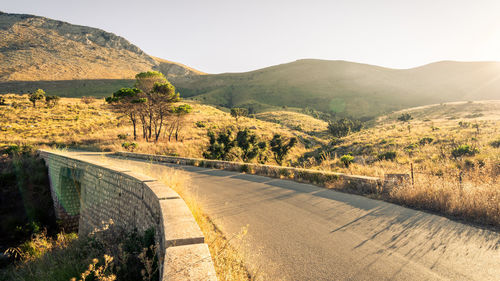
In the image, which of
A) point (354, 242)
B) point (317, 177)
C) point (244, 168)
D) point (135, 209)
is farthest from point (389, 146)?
point (135, 209)

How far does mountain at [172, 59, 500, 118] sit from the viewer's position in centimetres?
11062

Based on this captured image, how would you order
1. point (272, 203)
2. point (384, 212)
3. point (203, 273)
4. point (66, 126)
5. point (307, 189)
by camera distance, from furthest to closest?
point (66, 126), point (307, 189), point (272, 203), point (384, 212), point (203, 273)

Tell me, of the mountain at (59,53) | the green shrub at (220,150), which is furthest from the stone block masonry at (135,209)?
the mountain at (59,53)

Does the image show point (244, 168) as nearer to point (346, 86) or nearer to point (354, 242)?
point (354, 242)

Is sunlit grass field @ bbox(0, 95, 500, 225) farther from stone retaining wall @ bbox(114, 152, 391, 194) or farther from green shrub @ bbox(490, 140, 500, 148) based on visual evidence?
stone retaining wall @ bbox(114, 152, 391, 194)

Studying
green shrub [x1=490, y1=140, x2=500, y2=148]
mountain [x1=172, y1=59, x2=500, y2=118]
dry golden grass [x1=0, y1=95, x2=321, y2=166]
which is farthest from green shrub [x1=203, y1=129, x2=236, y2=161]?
mountain [x1=172, y1=59, x2=500, y2=118]

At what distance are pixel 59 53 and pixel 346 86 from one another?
142195 millimetres

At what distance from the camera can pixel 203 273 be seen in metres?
2.29

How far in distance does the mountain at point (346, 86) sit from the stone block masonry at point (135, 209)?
85.1 m

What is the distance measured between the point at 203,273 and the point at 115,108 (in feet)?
118

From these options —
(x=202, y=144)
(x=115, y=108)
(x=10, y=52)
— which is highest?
(x=10, y=52)

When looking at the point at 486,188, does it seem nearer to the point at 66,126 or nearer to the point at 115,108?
the point at 115,108

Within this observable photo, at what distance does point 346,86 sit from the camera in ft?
448

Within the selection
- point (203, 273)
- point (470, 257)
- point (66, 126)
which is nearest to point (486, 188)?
point (470, 257)
